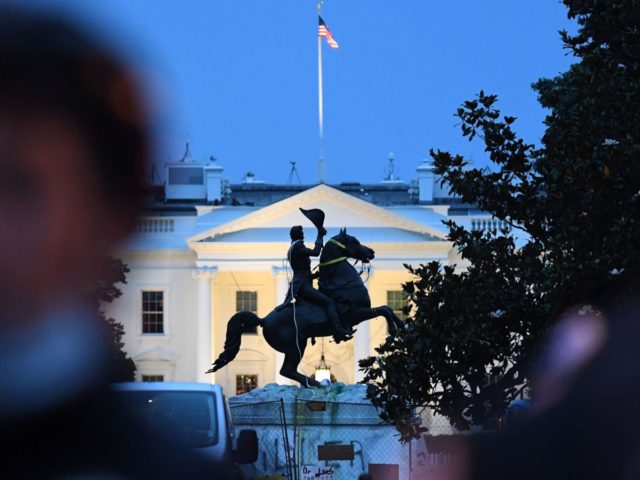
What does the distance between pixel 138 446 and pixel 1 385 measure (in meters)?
0.54

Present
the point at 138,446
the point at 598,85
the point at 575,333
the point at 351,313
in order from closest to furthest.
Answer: the point at 138,446
the point at 575,333
the point at 598,85
the point at 351,313

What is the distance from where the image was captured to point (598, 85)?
12633mm

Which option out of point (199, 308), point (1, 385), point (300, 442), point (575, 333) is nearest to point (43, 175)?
point (1, 385)

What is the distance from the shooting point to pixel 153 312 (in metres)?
66.2

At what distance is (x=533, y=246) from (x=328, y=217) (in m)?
52.0

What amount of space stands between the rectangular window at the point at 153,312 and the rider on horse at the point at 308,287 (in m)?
48.9

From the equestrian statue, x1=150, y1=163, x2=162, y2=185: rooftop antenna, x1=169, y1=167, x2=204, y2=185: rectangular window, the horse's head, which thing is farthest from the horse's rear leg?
x1=169, y1=167, x2=204, y2=185: rectangular window

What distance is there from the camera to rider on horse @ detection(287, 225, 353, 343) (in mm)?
17391

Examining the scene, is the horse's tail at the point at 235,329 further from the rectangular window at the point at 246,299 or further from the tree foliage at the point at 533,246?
the rectangular window at the point at 246,299

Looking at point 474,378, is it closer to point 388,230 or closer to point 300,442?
point 300,442

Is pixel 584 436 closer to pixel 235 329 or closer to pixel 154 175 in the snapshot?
pixel 154 175

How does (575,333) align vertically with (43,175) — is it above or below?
below

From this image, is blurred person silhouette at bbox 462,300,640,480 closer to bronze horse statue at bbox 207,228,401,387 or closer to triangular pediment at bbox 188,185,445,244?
bronze horse statue at bbox 207,228,401,387

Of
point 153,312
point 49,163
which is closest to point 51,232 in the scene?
point 49,163
